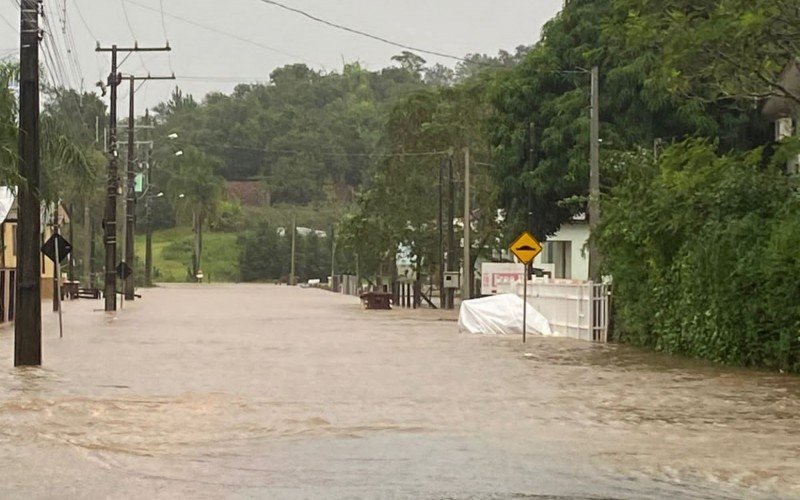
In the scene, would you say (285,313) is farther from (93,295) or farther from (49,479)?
(49,479)

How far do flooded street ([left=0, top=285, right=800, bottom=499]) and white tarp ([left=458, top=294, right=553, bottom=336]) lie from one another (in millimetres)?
6277

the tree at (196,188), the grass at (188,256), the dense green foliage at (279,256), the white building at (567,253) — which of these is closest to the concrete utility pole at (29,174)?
the white building at (567,253)

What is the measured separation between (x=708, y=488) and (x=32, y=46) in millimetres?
15940

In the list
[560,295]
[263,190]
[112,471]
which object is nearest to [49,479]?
[112,471]

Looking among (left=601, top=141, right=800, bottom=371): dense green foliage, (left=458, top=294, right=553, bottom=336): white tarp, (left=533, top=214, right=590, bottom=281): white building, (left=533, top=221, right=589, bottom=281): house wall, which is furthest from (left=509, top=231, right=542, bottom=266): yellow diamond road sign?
(left=533, top=221, right=589, bottom=281): house wall

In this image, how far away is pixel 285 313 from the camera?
187 feet

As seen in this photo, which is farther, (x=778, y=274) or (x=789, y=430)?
(x=778, y=274)

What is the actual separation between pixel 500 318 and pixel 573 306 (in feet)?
7.45

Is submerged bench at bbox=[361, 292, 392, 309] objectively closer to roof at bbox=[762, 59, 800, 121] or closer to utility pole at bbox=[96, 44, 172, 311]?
utility pole at bbox=[96, 44, 172, 311]

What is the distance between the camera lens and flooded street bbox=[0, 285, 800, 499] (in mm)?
12539

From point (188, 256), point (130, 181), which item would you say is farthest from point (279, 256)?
point (130, 181)

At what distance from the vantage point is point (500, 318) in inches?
1547

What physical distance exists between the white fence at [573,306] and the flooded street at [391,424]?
13.7ft

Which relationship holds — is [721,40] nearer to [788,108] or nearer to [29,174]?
[29,174]
